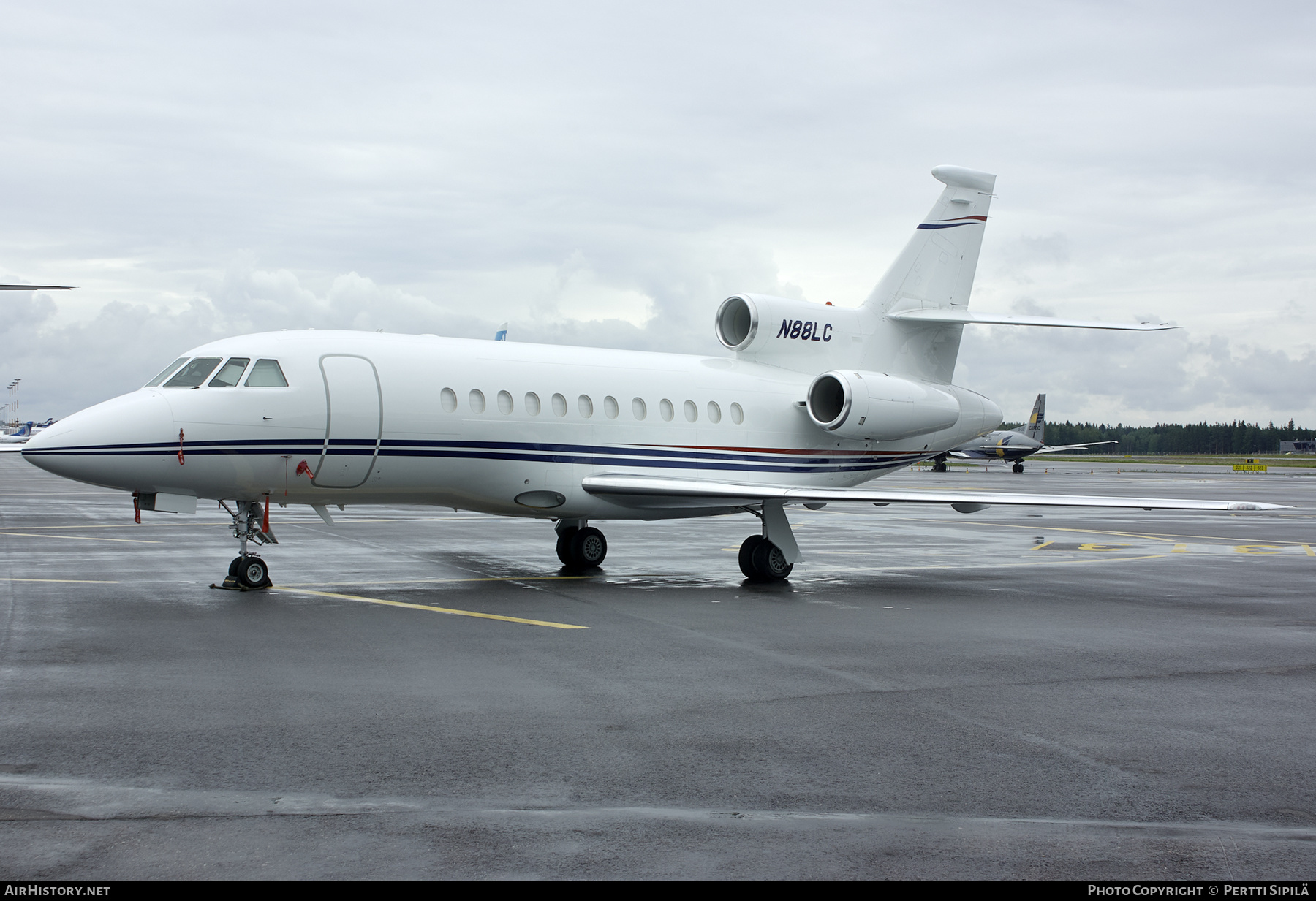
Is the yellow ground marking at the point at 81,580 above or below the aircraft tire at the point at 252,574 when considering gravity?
below

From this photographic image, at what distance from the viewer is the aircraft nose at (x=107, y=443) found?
11.9m

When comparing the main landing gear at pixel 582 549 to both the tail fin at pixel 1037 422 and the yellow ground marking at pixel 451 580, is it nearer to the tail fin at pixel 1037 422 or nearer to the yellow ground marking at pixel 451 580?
the yellow ground marking at pixel 451 580

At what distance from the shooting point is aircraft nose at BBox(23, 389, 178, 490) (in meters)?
11.9

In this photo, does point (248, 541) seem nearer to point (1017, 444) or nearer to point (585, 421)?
point (585, 421)

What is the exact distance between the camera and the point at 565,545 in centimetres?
1650

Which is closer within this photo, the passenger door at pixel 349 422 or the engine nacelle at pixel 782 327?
the passenger door at pixel 349 422

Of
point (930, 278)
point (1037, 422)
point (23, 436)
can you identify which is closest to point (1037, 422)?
point (1037, 422)

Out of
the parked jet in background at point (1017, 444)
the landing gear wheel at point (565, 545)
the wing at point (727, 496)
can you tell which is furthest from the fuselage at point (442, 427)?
the parked jet in background at point (1017, 444)

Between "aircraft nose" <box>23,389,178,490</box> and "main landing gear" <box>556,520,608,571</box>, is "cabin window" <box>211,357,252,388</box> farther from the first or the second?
"main landing gear" <box>556,520,608,571</box>

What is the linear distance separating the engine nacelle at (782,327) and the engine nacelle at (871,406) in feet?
3.19

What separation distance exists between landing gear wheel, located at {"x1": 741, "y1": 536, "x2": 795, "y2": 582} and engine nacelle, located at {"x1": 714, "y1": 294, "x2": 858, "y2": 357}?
418 centimetres

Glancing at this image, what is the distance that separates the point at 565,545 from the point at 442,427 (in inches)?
134

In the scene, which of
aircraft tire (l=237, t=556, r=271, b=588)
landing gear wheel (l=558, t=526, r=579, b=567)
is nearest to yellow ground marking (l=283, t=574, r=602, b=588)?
aircraft tire (l=237, t=556, r=271, b=588)

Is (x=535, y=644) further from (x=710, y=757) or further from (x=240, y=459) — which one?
(x=240, y=459)
